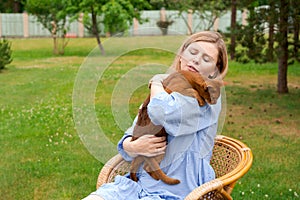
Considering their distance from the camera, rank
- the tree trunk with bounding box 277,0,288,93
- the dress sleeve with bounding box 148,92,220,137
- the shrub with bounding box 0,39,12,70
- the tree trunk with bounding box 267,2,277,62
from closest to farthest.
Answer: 1. the dress sleeve with bounding box 148,92,220,137
2. the tree trunk with bounding box 277,0,288,93
3. the tree trunk with bounding box 267,2,277,62
4. the shrub with bounding box 0,39,12,70

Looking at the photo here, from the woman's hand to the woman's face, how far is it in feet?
1.29

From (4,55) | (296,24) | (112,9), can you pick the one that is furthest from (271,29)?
(112,9)

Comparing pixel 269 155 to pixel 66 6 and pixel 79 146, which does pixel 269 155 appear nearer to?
pixel 79 146

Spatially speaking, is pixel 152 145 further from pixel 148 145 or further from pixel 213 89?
pixel 213 89

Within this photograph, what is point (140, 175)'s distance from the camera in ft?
9.07

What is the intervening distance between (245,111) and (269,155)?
A: 9.08ft

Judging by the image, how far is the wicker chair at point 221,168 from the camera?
8.42 ft

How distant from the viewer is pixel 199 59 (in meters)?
2.59

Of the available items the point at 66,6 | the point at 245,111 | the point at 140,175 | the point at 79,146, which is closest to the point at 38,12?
the point at 66,6

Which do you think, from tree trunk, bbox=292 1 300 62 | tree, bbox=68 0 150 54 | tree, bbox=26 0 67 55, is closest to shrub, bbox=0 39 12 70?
tree, bbox=68 0 150 54

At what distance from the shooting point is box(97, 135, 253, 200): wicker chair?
257 cm

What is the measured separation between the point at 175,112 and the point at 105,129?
73 centimetres

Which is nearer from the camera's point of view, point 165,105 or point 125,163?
point 165,105

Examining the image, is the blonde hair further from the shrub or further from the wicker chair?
the shrub
